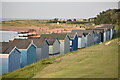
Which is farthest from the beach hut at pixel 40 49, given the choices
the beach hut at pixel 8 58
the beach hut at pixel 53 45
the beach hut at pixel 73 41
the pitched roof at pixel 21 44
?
the beach hut at pixel 73 41

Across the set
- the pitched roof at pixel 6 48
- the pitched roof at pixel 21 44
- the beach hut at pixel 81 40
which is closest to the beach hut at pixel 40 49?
the pitched roof at pixel 21 44

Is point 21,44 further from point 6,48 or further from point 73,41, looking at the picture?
point 73,41

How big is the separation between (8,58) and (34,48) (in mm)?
6209

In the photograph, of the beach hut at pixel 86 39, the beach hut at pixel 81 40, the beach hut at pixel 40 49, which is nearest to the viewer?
the beach hut at pixel 40 49

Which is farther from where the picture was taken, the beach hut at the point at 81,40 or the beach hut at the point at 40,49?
the beach hut at the point at 81,40

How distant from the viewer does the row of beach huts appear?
23.3 m

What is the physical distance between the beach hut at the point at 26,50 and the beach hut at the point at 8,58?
5.32 feet

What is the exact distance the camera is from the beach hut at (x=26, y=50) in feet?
88.0

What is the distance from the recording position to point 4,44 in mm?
25422

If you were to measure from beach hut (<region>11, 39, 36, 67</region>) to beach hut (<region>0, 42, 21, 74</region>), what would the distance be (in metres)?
1.62

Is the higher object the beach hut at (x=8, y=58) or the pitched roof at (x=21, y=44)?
the pitched roof at (x=21, y=44)

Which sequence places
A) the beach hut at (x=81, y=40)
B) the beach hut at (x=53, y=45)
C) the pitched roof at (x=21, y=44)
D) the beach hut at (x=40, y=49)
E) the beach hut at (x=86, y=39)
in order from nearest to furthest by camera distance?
the pitched roof at (x=21, y=44), the beach hut at (x=40, y=49), the beach hut at (x=53, y=45), the beach hut at (x=81, y=40), the beach hut at (x=86, y=39)

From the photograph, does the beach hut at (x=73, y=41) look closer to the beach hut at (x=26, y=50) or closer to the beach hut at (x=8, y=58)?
the beach hut at (x=26, y=50)

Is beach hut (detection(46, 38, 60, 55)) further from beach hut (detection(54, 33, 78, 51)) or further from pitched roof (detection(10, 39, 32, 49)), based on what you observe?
pitched roof (detection(10, 39, 32, 49))
